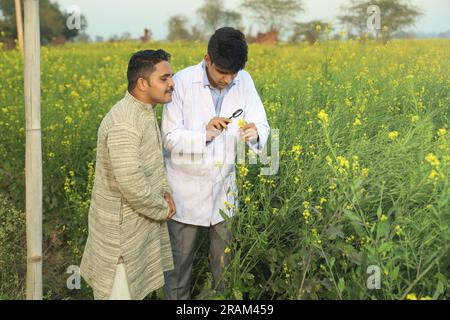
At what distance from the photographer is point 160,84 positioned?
2271mm

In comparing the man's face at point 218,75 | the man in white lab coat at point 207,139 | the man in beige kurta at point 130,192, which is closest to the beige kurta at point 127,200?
the man in beige kurta at point 130,192

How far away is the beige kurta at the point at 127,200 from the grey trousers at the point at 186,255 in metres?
0.27

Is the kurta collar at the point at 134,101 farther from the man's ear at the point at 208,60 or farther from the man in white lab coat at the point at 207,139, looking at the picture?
the man's ear at the point at 208,60

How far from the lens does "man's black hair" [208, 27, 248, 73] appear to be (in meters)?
2.33

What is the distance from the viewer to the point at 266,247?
8.38ft

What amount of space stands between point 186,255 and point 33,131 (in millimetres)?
841

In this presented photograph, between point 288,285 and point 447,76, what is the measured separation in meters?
3.32

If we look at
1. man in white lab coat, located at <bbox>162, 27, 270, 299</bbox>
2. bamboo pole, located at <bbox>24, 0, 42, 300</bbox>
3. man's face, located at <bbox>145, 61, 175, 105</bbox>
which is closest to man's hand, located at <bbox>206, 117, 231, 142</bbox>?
man in white lab coat, located at <bbox>162, 27, 270, 299</bbox>

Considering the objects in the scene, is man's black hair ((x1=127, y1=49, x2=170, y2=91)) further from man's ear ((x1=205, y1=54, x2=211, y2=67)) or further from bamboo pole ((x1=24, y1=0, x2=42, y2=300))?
bamboo pole ((x1=24, y1=0, x2=42, y2=300))

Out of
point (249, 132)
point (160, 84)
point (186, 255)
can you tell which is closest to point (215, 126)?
point (249, 132)

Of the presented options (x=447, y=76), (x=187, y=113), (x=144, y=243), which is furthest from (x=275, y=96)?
(x=144, y=243)

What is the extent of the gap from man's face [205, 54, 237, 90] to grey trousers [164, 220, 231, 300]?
0.60 m

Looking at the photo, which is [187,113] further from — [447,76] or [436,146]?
[447,76]

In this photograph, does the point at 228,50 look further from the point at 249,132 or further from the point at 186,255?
the point at 186,255
